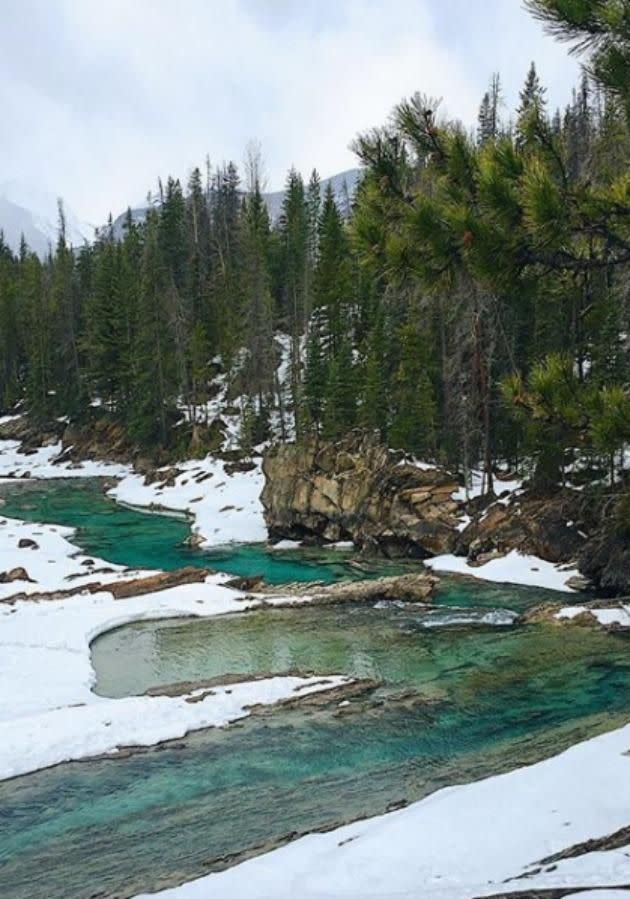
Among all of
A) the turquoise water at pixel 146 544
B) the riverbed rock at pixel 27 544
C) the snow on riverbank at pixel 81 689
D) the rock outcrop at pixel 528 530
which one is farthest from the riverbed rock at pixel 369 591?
the riverbed rock at pixel 27 544

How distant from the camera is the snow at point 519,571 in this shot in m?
22.2

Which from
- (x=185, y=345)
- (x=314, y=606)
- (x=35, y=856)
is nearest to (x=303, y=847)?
(x=35, y=856)

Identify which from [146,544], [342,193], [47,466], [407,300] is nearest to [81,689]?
[146,544]

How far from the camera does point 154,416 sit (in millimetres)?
53656

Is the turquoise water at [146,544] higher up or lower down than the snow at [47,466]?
lower down

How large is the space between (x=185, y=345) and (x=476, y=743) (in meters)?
49.7

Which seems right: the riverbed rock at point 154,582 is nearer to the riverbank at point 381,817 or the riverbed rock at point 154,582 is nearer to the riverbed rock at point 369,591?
the riverbed rock at point 369,591

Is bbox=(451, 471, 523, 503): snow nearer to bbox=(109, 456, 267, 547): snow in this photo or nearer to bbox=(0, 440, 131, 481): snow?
bbox=(109, 456, 267, 547): snow

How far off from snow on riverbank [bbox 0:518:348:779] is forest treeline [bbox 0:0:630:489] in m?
7.39

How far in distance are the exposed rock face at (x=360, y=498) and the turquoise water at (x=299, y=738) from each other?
7999mm

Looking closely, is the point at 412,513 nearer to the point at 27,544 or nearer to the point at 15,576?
the point at 15,576

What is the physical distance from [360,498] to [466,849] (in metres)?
23.7

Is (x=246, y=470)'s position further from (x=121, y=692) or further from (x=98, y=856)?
(x=98, y=856)

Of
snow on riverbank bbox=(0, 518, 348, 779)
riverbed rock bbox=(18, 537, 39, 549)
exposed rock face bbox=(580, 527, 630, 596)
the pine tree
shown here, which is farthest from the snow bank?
the pine tree
